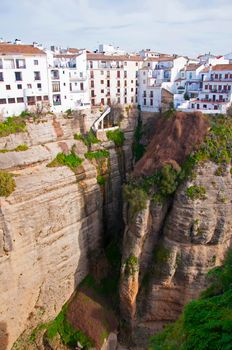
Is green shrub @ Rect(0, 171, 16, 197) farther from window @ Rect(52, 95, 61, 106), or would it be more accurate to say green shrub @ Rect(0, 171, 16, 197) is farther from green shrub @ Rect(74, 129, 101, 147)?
window @ Rect(52, 95, 61, 106)

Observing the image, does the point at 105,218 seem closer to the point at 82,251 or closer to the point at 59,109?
the point at 82,251

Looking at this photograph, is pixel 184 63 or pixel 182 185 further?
pixel 184 63

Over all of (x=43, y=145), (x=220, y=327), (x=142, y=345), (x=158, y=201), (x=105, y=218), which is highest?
(x=43, y=145)

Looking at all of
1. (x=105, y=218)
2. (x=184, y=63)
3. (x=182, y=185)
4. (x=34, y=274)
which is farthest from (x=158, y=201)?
(x=184, y=63)

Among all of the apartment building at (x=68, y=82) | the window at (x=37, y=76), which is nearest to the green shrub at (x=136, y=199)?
the apartment building at (x=68, y=82)

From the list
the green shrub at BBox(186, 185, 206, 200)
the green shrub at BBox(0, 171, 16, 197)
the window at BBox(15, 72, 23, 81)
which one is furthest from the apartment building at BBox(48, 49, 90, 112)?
the green shrub at BBox(186, 185, 206, 200)

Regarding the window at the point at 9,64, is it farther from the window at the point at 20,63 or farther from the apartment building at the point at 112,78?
the apartment building at the point at 112,78

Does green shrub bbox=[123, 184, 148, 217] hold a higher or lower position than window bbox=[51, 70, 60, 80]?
lower

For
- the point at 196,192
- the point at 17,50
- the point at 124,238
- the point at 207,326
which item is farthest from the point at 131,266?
the point at 17,50
